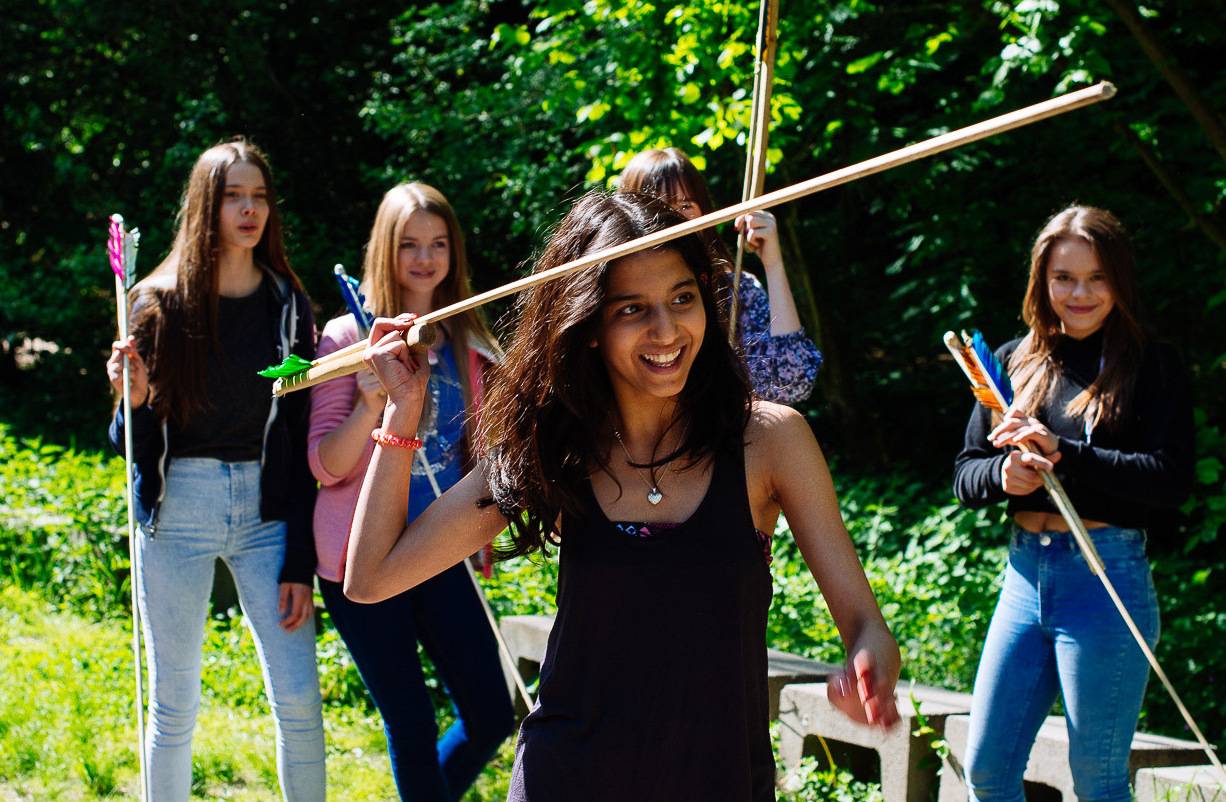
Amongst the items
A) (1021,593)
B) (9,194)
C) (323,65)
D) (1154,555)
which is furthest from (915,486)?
(9,194)

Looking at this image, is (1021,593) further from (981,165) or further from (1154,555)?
(981,165)

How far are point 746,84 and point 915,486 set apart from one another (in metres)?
2.67

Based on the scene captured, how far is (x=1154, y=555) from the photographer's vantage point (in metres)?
6.82

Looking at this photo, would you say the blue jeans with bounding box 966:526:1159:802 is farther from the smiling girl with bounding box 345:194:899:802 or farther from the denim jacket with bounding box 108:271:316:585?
the denim jacket with bounding box 108:271:316:585

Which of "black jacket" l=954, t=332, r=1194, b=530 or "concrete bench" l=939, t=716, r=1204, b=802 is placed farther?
"concrete bench" l=939, t=716, r=1204, b=802

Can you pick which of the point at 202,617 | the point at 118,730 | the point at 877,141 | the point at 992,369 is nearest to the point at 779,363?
the point at 992,369

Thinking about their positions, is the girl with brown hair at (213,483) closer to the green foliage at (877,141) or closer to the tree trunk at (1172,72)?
the green foliage at (877,141)

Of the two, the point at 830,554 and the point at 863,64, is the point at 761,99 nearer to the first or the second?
the point at 830,554

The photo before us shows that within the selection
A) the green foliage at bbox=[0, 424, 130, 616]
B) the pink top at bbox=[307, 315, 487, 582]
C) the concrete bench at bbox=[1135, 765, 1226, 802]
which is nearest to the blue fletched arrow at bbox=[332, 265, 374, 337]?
the pink top at bbox=[307, 315, 487, 582]

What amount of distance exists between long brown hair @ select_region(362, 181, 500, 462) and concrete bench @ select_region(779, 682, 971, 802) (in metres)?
1.48

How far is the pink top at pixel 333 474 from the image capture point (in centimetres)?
371

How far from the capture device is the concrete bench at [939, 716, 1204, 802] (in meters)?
3.82

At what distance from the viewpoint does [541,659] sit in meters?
5.17

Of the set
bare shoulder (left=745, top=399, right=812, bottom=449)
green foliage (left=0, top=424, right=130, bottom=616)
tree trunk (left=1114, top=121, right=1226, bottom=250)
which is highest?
tree trunk (left=1114, top=121, right=1226, bottom=250)
